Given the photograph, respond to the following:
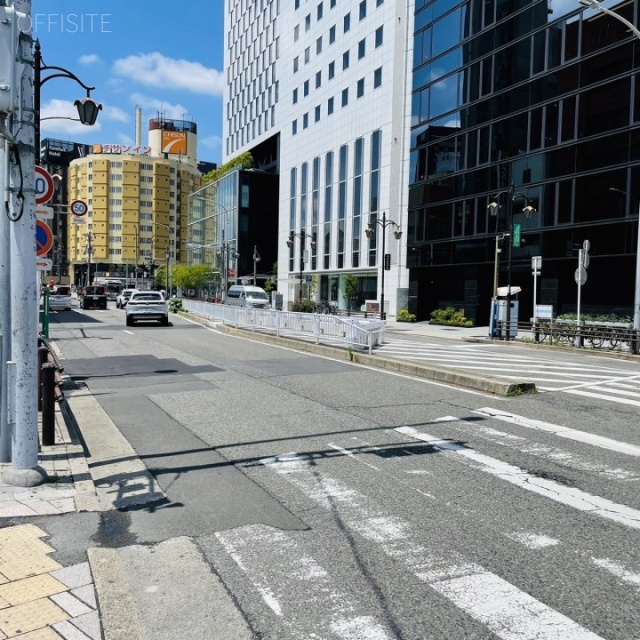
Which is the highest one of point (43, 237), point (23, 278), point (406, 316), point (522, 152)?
point (522, 152)

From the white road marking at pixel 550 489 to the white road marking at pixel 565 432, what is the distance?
Result: 1684mm

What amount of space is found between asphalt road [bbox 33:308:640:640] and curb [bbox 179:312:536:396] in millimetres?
892

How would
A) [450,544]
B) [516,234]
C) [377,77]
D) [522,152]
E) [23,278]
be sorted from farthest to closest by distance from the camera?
[377,77]
[522,152]
[516,234]
[23,278]
[450,544]

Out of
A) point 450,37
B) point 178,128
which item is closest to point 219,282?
point 450,37

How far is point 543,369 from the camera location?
1648cm

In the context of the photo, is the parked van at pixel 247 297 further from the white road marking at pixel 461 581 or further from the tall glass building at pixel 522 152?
the white road marking at pixel 461 581

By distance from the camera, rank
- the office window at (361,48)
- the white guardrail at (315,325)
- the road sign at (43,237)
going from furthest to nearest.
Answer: the office window at (361,48) < the white guardrail at (315,325) < the road sign at (43,237)

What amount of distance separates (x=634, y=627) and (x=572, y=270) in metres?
33.3

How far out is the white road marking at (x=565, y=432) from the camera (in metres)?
7.75

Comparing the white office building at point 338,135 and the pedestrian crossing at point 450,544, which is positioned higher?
the white office building at point 338,135

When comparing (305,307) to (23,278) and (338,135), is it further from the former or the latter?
(23,278)

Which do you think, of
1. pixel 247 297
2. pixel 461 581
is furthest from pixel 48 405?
pixel 247 297

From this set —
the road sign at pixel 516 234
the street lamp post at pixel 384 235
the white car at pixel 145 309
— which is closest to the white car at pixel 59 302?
the white car at pixel 145 309

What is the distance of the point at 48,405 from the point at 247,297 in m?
41.8
